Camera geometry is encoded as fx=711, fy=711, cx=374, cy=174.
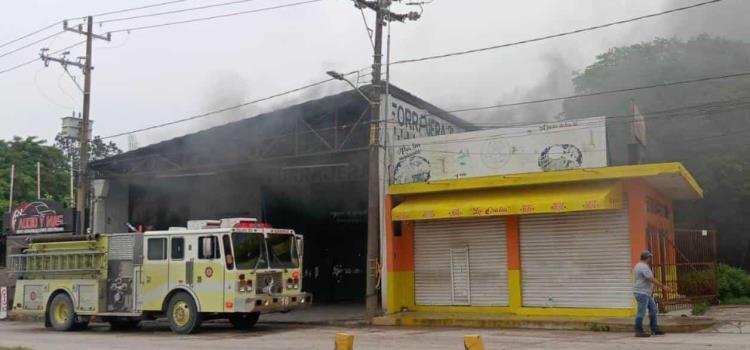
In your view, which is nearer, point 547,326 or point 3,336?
point 547,326

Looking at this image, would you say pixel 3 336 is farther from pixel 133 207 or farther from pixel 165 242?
pixel 133 207

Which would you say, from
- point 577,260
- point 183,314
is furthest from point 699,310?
point 183,314

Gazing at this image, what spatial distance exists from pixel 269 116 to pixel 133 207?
9.40 meters

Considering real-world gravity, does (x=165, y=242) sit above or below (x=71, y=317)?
above

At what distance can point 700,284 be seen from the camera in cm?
1892

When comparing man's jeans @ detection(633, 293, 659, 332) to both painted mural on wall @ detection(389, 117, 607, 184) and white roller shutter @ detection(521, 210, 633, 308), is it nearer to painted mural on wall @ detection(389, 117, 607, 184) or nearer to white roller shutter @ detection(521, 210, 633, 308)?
white roller shutter @ detection(521, 210, 633, 308)

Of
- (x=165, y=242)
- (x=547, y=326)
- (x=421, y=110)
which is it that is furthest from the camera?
(x=421, y=110)

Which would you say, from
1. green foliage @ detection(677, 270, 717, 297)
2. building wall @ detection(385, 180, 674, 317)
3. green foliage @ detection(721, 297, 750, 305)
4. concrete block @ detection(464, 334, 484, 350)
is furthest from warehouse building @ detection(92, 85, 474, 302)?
concrete block @ detection(464, 334, 484, 350)

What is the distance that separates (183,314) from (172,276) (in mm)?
894

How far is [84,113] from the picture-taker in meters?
25.0

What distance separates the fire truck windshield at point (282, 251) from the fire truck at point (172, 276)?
0.08 feet

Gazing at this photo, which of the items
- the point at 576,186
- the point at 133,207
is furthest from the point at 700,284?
the point at 133,207

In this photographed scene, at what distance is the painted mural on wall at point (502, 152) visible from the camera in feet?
56.5

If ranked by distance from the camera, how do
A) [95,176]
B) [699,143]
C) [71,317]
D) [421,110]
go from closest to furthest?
1. [71,317]
2. [421,110]
3. [95,176]
4. [699,143]
